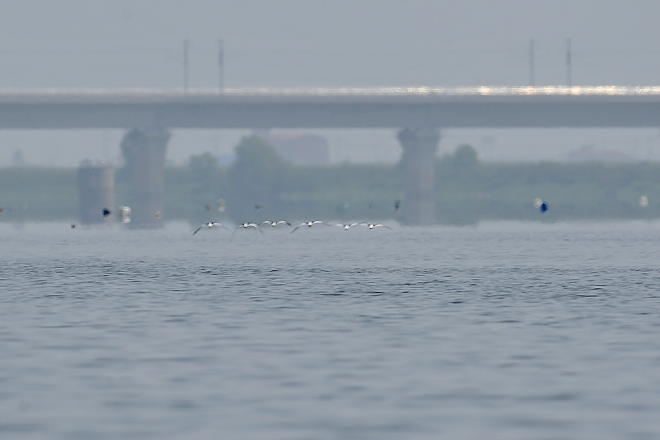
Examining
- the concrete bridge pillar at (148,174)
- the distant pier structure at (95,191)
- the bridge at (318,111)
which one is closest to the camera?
the bridge at (318,111)

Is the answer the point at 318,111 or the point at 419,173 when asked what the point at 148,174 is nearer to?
the point at 318,111

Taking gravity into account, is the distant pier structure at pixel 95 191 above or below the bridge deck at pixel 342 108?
below

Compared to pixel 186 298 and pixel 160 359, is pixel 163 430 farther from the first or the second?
pixel 186 298

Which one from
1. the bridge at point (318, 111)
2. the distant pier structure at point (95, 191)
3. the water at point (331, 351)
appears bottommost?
the water at point (331, 351)

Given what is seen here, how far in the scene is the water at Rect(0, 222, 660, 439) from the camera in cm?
2281

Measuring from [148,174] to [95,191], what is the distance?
49.0ft

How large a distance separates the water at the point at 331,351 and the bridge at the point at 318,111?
83625mm

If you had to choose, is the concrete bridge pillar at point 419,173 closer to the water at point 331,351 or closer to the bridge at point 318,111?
the bridge at point 318,111

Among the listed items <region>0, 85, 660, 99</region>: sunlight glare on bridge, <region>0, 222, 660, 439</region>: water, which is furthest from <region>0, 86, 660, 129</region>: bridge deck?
<region>0, 222, 660, 439</region>: water

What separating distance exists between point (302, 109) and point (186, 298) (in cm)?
10856

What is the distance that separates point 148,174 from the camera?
6289 inches

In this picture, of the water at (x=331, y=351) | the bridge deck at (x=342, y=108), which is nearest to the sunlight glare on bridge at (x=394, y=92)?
the bridge deck at (x=342, y=108)

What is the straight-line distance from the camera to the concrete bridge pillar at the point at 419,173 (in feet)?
525

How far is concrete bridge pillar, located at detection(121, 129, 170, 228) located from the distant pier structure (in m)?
11.5
